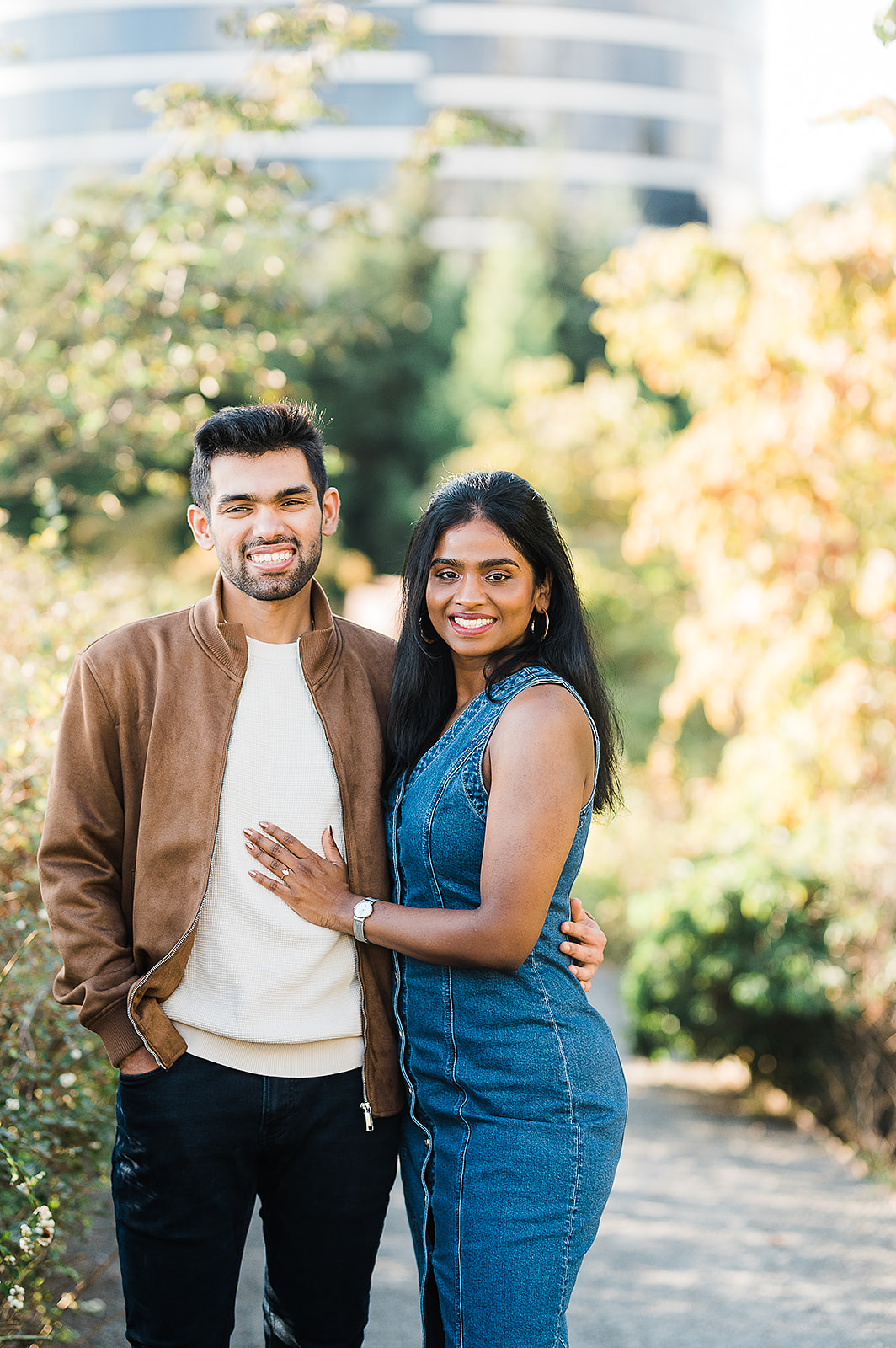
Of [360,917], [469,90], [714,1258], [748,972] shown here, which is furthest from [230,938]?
[469,90]

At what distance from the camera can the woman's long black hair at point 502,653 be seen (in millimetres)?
2301

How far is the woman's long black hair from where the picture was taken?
230cm

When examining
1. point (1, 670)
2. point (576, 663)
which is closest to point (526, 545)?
point (576, 663)

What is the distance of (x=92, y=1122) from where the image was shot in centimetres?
287

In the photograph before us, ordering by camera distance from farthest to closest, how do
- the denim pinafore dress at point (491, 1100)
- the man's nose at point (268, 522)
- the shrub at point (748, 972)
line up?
the shrub at point (748, 972), the man's nose at point (268, 522), the denim pinafore dress at point (491, 1100)

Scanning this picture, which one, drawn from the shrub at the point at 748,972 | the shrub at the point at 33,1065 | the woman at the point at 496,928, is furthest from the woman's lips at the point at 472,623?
the shrub at the point at 748,972

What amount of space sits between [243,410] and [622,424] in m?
8.24

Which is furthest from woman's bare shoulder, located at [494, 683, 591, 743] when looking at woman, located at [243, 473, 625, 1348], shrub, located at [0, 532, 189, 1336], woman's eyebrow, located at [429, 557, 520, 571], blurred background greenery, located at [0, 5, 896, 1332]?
blurred background greenery, located at [0, 5, 896, 1332]

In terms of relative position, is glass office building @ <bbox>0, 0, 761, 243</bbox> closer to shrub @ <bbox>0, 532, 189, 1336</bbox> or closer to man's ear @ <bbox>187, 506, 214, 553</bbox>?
shrub @ <bbox>0, 532, 189, 1336</bbox>

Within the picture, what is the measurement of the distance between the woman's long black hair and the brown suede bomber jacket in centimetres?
14

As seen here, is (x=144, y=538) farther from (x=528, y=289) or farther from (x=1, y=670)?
(x=1, y=670)

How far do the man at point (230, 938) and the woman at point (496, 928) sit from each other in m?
0.08

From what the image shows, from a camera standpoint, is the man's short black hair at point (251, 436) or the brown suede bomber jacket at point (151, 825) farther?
the man's short black hair at point (251, 436)

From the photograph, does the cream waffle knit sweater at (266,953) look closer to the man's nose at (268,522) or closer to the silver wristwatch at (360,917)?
the silver wristwatch at (360,917)
